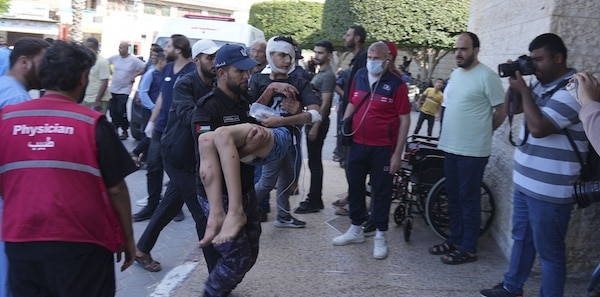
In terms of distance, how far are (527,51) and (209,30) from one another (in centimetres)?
738

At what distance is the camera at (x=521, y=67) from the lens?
3562 mm

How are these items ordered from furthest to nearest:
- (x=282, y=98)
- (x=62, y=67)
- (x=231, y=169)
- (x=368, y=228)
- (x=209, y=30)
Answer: (x=209, y=30)
(x=368, y=228)
(x=282, y=98)
(x=231, y=169)
(x=62, y=67)

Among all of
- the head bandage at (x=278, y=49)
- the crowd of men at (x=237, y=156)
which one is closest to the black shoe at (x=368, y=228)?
the crowd of men at (x=237, y=156)

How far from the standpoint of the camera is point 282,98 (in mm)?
4410

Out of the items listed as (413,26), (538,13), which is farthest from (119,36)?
(538,13)

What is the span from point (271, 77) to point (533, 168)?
8.39ft

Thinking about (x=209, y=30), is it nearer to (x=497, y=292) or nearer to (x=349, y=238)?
(x=349, y=238)

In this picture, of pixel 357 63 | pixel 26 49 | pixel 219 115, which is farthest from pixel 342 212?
pixel 26 49

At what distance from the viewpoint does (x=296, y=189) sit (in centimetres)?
732

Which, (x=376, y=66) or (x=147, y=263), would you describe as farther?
(x=376, y=66)

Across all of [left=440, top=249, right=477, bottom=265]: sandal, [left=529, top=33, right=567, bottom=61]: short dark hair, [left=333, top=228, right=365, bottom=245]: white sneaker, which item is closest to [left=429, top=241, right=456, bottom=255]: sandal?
[left=440, top=249, right=477, bottom=265]: sandal

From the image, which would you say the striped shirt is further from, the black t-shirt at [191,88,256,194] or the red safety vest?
the red safety vest

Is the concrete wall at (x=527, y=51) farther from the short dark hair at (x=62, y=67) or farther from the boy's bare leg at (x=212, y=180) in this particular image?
the short dark hair at (x=62, y=67)

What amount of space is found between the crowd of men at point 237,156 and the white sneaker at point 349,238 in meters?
0.01
